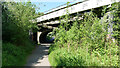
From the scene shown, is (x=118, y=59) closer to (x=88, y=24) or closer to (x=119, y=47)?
(x=119, y=47)

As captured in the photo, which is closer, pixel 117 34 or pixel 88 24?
pixel 117 34

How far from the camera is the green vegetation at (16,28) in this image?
5.61 m

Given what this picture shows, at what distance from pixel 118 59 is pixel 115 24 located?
165 cm

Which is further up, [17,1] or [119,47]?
[17,1]

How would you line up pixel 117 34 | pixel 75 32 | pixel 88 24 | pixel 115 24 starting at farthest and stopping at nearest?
pixel 75 32 → pixel 88 24 → pixel 115 24 → pixel 117 34

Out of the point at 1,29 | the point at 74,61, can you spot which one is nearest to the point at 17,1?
the point at 1,29

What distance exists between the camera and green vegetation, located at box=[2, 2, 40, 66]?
561 cm

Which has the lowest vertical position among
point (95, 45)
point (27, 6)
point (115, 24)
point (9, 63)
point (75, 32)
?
point (9, 63)

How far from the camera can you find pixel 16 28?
→ 682 centimetres

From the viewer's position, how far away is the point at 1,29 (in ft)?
18.9

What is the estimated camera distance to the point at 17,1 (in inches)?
352

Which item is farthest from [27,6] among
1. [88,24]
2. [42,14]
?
[88,24]

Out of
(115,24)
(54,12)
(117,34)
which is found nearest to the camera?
(117,34)

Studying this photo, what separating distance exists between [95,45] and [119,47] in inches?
39.7
